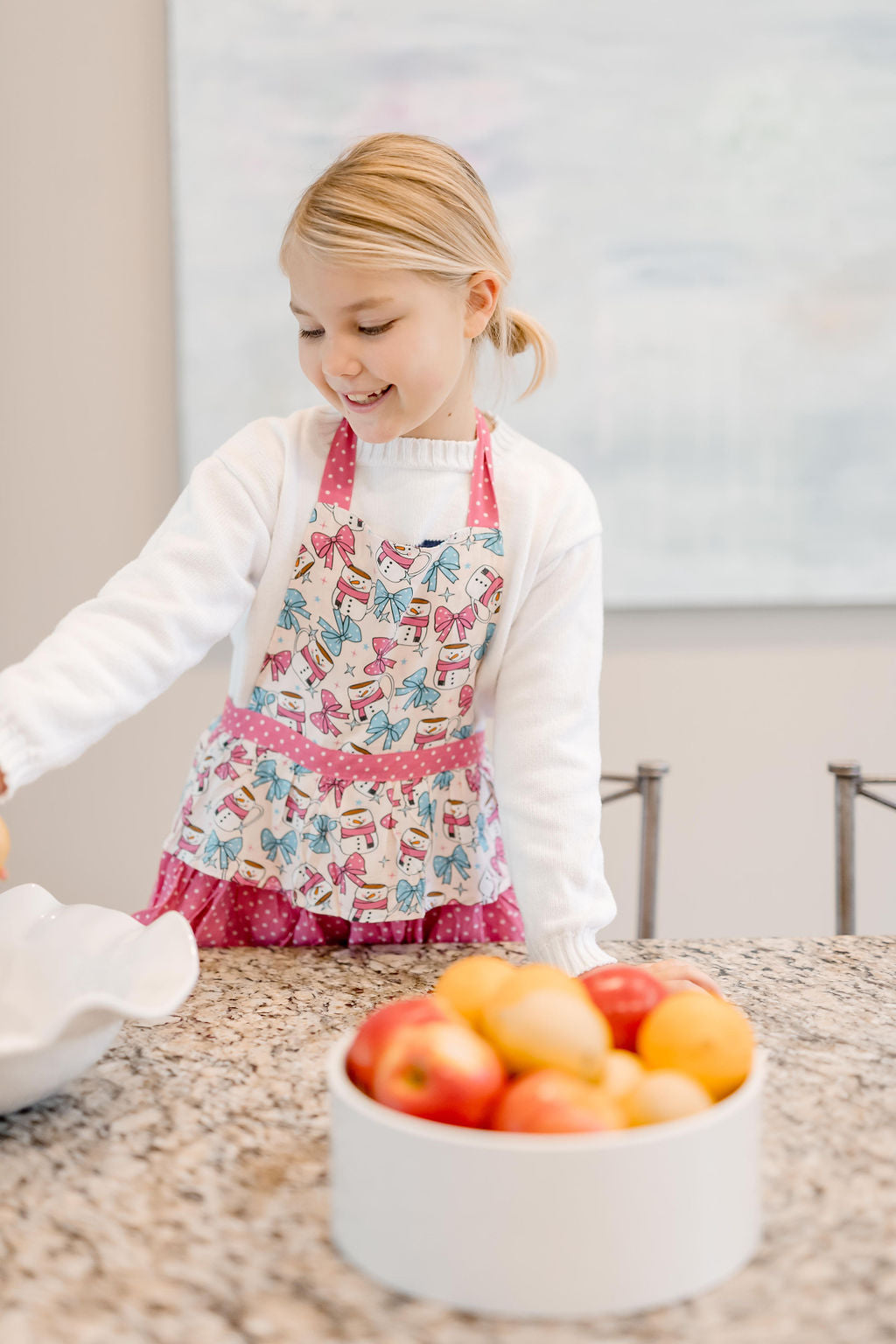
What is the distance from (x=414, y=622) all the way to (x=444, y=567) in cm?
6

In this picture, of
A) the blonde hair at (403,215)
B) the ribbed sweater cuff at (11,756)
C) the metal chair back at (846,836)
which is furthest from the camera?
the metal chair back at (846,836)

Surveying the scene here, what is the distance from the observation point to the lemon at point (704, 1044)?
0.66 metres

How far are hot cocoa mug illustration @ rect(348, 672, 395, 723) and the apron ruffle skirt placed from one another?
22cm

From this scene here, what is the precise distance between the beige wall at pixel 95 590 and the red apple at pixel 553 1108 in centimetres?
174

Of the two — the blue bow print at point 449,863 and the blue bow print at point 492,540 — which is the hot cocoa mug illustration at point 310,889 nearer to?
the blue bow print at point 449,863

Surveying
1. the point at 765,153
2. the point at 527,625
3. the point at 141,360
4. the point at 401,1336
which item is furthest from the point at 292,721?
the point at 765,153

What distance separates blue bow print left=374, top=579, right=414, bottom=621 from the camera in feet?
4.03

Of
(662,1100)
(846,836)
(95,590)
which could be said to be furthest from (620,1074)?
(95,590)

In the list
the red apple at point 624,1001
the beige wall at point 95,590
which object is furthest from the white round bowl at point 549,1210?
the beige wall at point 95,590

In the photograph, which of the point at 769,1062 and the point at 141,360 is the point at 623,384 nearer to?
the point at 141,360

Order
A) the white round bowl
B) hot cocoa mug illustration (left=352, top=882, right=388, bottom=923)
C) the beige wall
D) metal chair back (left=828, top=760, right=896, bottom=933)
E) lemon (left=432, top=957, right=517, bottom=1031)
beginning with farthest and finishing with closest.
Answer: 1. the beige wall
2. metal chair back (left=828, top=760, right=896, bottom=933)
3. hot cocoa mug illustration (left=352, top=882, right=388, bottom=923)
4. lemon (left=432, top=957, right=517, bottom=1031)
5. the white round bowl

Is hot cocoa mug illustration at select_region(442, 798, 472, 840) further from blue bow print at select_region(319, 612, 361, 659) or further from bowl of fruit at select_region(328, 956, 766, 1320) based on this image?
bowl of fruit at select_region(328, 956, 766, 1320)

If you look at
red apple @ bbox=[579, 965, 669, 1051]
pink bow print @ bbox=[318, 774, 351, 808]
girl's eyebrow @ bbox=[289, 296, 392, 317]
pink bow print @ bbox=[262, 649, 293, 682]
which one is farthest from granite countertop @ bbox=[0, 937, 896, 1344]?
girl's eyebrow @ bbox=[289, 296, 392, 317]

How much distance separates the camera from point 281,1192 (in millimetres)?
712
